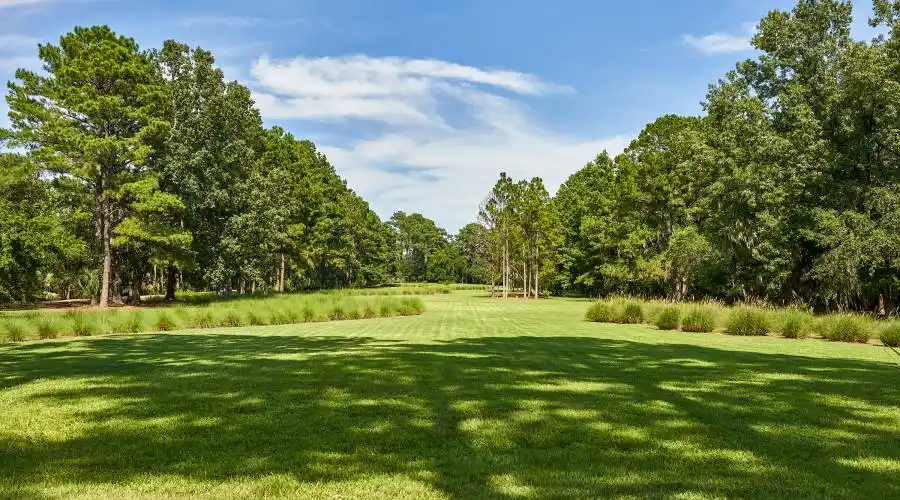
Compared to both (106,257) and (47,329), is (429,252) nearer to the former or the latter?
(106,257)

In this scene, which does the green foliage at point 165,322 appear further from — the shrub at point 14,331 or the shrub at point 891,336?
the shrub at point 891,336

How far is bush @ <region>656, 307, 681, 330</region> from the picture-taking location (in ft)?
74.5

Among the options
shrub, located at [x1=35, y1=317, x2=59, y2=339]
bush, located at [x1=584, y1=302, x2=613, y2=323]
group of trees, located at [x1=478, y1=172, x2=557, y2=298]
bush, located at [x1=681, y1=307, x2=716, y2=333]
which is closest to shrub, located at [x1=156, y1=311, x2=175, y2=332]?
shrub, located at [x1=35, y1=317, x2=59, y2=339]

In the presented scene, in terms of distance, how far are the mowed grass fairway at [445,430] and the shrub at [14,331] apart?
27.7ft

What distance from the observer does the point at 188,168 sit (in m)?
37.7

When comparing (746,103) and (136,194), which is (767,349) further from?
(136,194)

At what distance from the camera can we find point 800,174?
3088 centimetres

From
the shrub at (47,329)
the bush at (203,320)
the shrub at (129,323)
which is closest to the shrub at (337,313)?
the bush at (203,320)

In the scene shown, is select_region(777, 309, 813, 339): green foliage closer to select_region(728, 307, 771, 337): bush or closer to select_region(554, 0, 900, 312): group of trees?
select_region(728, 307, 771, 337): bush

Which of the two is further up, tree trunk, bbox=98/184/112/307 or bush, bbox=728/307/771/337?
tree trunk, bbox=98/184/112/307

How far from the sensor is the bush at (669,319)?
74.5ft

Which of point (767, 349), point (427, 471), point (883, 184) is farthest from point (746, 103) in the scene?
point (427, 471)

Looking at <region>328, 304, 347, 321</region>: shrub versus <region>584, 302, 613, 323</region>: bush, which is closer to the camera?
<region>584, 302, 613, 323</region>: bush

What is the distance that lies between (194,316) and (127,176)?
16269 mm
